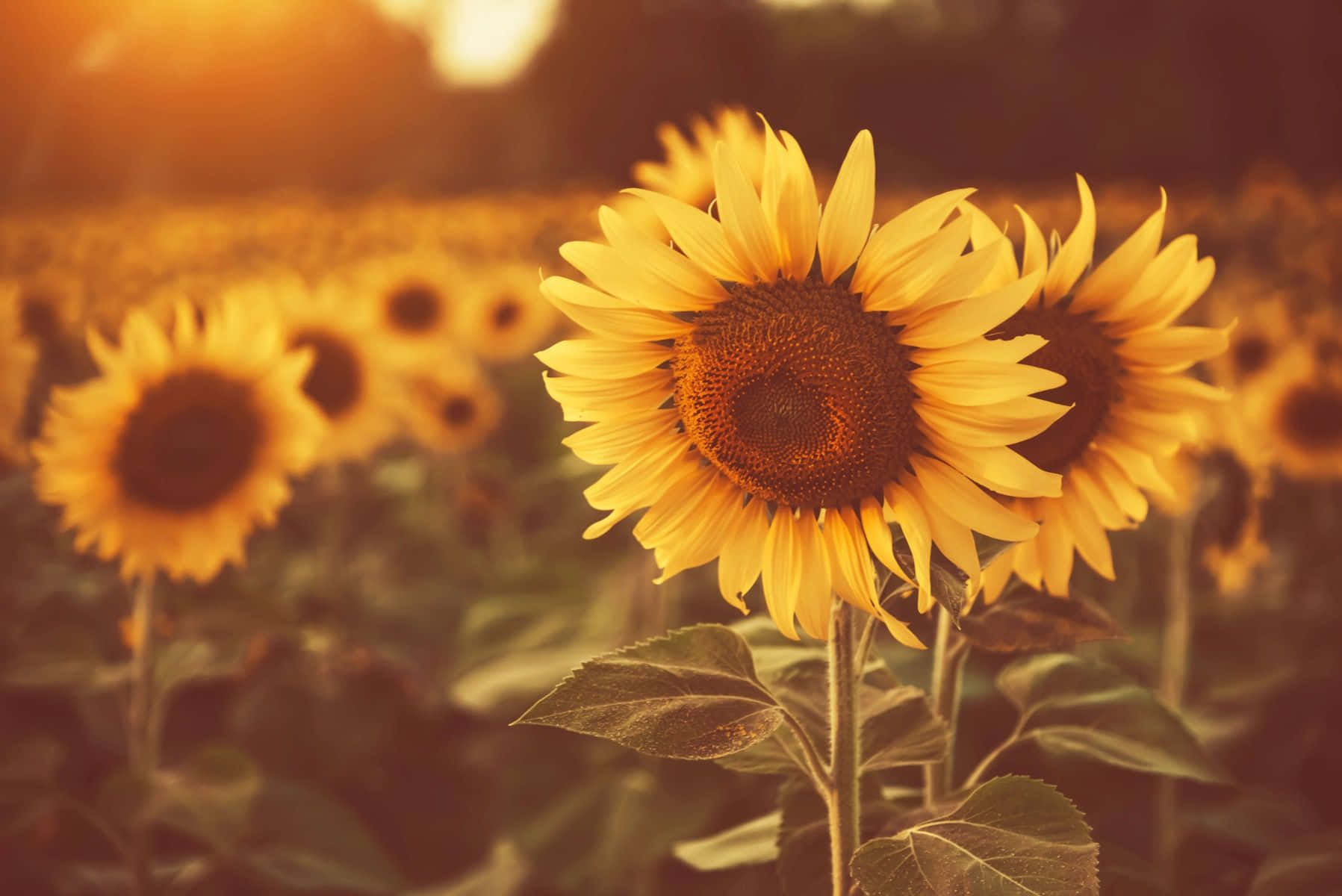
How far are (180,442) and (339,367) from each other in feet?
4.35

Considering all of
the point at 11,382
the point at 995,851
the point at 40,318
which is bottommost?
the point at 995,851

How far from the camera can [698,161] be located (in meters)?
3.38

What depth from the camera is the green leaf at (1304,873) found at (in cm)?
159

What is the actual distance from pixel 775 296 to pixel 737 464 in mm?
179

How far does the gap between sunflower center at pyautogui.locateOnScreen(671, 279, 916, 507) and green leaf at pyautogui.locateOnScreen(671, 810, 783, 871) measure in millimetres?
401

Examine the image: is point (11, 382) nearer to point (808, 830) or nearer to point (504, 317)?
point (808, 830)

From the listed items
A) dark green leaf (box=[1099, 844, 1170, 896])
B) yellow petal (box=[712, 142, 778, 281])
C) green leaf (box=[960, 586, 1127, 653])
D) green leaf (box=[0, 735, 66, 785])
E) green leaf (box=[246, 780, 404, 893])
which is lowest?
green leaf (box=[246, 780, 404, 893])

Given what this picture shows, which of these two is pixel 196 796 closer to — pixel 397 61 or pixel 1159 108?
pixel 1159 108

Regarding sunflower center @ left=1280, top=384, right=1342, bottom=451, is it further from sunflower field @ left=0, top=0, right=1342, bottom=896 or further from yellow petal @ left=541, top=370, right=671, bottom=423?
yellow petal @ left=541, top=370, right=671, bottom=423

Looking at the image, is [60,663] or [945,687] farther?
[60,663]

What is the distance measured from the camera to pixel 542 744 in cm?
312

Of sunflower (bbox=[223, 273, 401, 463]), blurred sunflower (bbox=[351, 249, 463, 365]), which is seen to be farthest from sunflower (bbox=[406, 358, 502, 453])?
sunflower (bbox=[223, 273, 401, 463])

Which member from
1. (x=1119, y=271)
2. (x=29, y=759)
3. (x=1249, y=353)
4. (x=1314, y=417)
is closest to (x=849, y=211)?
(x=1119, y=271)

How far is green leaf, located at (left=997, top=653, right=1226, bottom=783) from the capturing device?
135cm
